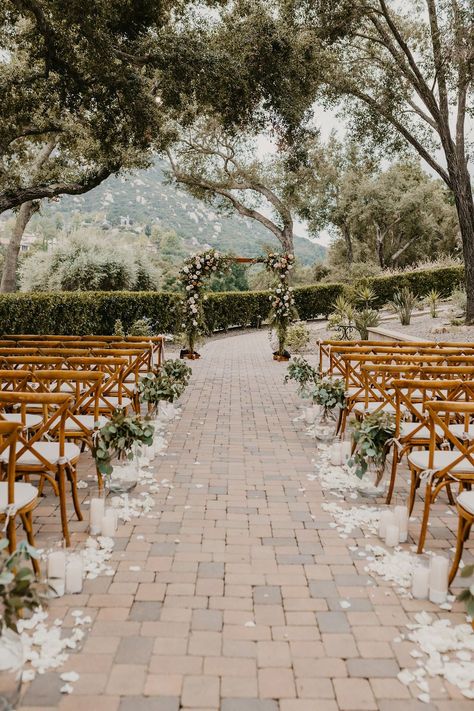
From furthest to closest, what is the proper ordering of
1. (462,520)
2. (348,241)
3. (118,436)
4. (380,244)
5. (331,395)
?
1. (348,241)
2. (380,244)
3. (331,395)
4. (118,436)
5. (462,520)

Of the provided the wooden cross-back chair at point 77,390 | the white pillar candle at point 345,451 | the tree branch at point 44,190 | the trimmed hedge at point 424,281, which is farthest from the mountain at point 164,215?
the wooden cross-back chair at point 77,390

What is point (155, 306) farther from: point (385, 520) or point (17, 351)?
point (385, 520)

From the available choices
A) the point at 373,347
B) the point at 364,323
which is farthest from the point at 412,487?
the point at 364,323

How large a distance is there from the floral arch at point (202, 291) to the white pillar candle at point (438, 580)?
976 centimetres

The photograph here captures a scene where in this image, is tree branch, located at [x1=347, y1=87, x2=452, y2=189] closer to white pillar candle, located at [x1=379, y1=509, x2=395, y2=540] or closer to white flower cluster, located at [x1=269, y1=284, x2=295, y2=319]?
white flower cluster, located at [x1=269, y1=284, x2=295, y2=319]

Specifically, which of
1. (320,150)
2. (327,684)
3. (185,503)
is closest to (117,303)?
(185,503)

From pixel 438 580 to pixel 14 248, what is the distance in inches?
803

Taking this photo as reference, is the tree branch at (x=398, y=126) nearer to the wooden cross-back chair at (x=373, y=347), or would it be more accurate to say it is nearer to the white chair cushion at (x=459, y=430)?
the wooden cross-back chair at (x=373, y=347)

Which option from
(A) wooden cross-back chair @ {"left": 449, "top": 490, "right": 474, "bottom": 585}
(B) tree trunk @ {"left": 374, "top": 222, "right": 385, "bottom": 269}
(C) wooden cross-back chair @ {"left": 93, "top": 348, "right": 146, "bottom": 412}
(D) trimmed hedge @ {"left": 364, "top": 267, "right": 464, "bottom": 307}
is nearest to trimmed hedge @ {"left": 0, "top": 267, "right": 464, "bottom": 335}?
(D) trimmed hedge @ {"left": 364, "top": 267, "right": 464, "bottom": 307}

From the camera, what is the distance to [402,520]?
12.1ft

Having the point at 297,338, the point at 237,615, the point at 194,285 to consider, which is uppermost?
the point at 194,285

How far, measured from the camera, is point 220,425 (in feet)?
22.2

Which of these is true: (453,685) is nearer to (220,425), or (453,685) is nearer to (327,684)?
(327,684)

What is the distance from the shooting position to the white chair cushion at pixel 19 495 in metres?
2.92
